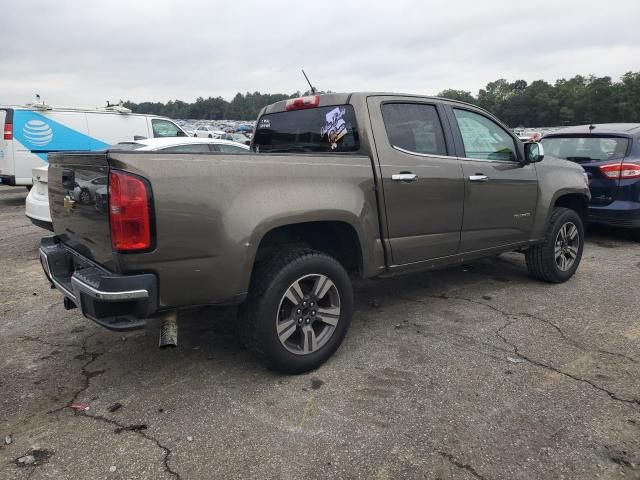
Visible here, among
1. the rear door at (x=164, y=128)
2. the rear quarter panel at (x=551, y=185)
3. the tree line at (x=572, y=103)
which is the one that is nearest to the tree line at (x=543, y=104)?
the tree line at (x=572, y=103)

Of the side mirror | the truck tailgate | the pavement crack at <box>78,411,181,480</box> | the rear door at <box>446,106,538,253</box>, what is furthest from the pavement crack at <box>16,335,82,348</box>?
the side mirror

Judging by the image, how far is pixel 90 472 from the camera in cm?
223

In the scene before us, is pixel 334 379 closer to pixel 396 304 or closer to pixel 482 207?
pixel 396 304

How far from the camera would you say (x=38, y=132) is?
9938 mm

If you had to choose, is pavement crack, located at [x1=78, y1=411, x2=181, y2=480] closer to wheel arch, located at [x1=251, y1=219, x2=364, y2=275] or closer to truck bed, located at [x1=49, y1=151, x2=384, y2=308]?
truck bed, located at [x1=49, y1=151, x2=384, y2=308]

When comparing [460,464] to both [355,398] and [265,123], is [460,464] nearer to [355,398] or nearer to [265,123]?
[355,398]

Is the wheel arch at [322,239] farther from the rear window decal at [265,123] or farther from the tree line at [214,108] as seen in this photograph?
the tree line at [214,108]

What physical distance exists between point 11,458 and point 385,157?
2.78 m

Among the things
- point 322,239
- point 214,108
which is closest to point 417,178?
point 322,239

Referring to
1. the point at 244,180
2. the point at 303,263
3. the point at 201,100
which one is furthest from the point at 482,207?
the point at 201,100

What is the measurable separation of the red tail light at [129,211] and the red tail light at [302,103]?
1.81 meters

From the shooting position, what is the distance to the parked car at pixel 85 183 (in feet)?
8.84

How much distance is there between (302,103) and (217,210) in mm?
1670

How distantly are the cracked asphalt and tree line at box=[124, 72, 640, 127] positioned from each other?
44.4 metres
